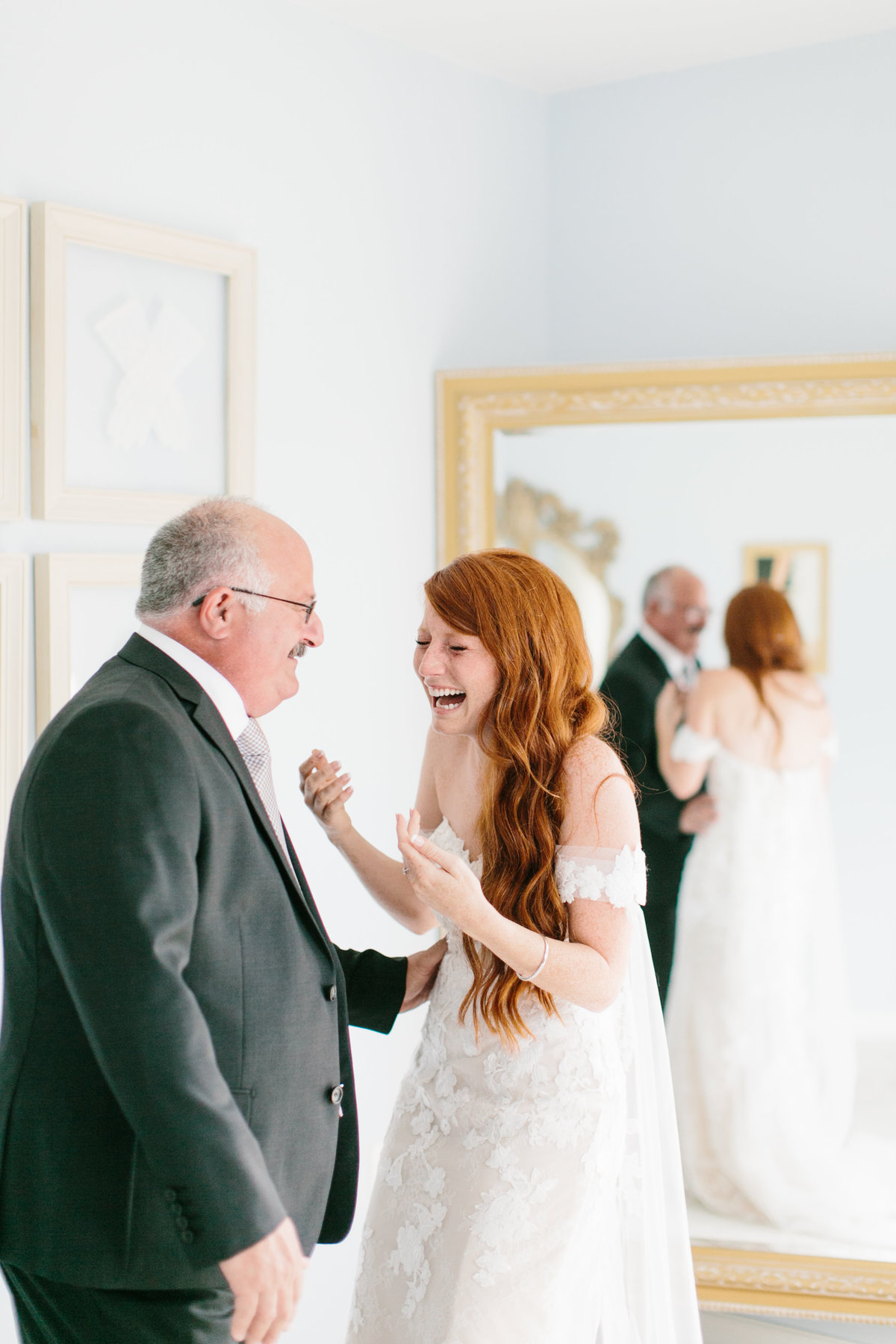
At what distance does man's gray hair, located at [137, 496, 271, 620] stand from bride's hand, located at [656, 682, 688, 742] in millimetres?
1464

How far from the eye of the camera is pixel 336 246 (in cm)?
312

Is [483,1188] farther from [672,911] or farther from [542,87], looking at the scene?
[542,87]

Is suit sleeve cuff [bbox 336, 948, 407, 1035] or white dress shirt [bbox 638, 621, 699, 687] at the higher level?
white dress shirt [bbox 638, 621, 699, 687]

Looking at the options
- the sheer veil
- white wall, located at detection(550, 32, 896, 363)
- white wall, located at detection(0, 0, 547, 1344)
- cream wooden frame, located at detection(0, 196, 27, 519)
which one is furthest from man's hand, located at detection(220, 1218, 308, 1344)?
white wall, located at detection(550, 32, 896, 363)

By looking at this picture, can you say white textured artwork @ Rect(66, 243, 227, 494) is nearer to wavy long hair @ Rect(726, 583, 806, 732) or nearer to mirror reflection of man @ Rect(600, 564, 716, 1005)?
mirror reflection of man @ Rect(600, 564, 716, 1005)

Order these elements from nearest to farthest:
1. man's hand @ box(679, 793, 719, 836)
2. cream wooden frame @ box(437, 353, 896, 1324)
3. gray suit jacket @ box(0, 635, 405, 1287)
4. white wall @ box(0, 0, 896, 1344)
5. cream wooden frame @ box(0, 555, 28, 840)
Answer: gray suit jacket @ box(0, 635, 405, 1287)
cream wooden frame @ box(0, 555, 28, 840)
white wall @ box(0, 0, 896, 1344)
cream wooden frame @ box(437, 353, 896, 1324)
man's hand @ box(679, 793, 719, 836)

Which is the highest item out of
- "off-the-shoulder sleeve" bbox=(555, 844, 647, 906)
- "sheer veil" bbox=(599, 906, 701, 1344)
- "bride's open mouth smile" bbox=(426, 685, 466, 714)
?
"bride's open mouth smile" bbox=(426, 685, 466, 714)

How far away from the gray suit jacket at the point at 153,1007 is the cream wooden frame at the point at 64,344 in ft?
2.32

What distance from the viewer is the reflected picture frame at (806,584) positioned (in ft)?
9.98

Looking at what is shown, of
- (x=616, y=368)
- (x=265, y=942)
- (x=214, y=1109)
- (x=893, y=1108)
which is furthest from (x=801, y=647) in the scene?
(x=214, y=1109)

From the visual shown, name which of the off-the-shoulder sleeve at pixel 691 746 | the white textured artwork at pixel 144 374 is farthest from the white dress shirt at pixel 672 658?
the white textured artwork at pixel 144 374

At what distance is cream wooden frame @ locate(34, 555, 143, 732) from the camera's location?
7.97 feet

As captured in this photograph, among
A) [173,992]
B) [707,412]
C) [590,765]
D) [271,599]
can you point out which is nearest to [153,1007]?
[173,992]

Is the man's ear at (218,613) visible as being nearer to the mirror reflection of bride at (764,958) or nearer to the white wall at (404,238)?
the white wall at (404,238)
